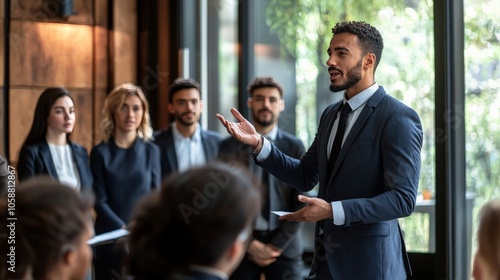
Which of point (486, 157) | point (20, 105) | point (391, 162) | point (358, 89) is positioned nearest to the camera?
point (391, 162)

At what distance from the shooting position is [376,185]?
10.1 ft

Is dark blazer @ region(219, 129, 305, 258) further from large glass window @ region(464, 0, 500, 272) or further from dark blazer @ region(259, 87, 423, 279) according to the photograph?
dark blazer @ region(259, 87, 423, 279)

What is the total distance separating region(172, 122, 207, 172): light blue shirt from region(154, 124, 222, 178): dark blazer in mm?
25

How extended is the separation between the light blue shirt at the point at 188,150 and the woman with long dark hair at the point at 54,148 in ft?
2.42

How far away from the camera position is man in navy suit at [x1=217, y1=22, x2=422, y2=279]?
2.97 metres

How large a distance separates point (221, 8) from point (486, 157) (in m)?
2.84

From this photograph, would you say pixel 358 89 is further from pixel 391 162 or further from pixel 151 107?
pixel 151 107

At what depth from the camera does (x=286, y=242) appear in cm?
464

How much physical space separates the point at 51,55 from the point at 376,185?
4023 mm

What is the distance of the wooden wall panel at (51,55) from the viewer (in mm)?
6156

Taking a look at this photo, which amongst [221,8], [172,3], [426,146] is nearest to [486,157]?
[426,146]

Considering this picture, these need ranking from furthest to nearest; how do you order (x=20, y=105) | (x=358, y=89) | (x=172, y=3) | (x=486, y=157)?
1. (x=172, y=3)
2. (x=20, y=105)
3. (x=486, y=157)
4. (x=358, y=89)

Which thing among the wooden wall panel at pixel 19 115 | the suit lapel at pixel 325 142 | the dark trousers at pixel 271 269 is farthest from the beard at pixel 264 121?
the wooden wall panel at pixel 19 115

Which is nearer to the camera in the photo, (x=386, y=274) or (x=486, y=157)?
(x=386, y=274)
